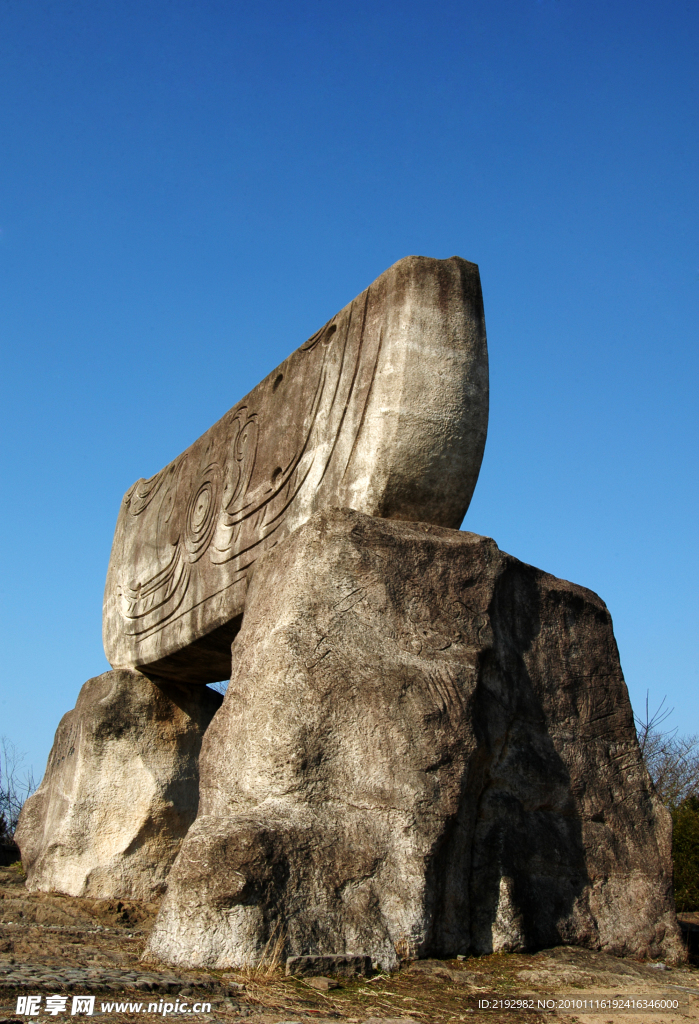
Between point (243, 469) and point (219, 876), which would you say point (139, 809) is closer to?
point (243, 469)

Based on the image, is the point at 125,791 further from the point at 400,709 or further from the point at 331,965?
the point at 331,965

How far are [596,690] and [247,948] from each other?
1731 mm

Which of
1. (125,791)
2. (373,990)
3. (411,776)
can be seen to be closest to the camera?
(373,990)

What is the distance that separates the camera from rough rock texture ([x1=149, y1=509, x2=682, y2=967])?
8.36ft

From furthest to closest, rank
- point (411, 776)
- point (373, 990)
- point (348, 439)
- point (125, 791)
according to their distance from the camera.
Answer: point (125, 791) < point (348, 439) < point (411, 776) < point (373, 990)

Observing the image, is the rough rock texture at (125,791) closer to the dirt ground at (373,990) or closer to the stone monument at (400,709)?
the stone monument at (400,709)

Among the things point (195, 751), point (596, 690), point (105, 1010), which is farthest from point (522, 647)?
point (195, 751)

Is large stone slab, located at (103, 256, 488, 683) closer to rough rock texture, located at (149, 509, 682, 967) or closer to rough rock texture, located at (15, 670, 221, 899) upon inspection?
rough rock texture, located at (149, 509, 682, 967)

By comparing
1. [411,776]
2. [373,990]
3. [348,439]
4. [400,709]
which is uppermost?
[348,439]

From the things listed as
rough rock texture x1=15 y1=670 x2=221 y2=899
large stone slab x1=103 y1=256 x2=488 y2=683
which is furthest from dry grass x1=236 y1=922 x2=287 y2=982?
rough rock texture x1=15 y1=670 x2=221 y2=899

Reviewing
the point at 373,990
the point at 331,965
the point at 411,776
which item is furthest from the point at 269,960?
the point at 411,776

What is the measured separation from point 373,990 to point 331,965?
5.4 inches

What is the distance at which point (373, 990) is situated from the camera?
237 centimetres

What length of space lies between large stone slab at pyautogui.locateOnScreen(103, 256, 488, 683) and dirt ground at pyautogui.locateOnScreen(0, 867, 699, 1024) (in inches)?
64.7
